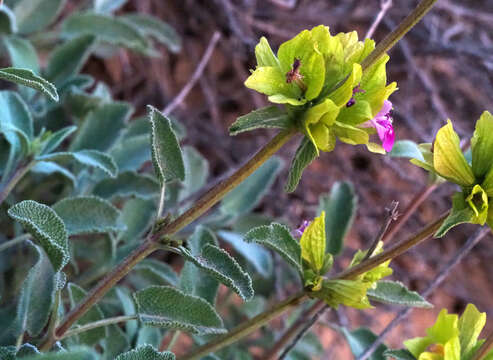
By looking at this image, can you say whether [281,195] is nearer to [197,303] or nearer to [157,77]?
[157,77]

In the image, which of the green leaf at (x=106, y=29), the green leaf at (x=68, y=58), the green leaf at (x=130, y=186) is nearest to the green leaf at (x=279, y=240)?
the green leaf at (x=130, y=186)

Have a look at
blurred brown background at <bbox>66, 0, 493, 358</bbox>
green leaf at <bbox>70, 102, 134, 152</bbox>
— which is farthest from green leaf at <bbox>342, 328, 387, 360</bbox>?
blurred brown background at <bbox>66, 0, 493, 358</bbox>

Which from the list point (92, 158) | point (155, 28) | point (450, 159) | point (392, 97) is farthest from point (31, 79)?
point (392, 97)

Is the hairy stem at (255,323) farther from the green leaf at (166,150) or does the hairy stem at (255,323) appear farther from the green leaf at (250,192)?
the green leaf at (250,192)

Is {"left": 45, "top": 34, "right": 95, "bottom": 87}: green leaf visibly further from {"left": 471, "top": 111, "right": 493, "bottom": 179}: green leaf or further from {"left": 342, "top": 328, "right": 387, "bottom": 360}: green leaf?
{"left": 471, "top": 111, "right": 493, "bottom": 179}: green leaf

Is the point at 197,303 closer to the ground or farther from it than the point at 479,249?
farther from it

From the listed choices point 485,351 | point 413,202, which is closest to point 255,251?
point 413,202

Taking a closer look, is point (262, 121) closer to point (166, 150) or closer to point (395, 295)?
point (166, 150)

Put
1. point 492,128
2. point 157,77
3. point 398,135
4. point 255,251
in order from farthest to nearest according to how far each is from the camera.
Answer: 1. point 398,135
2. point 157,77
3. point 255,251
4. point 492,128
